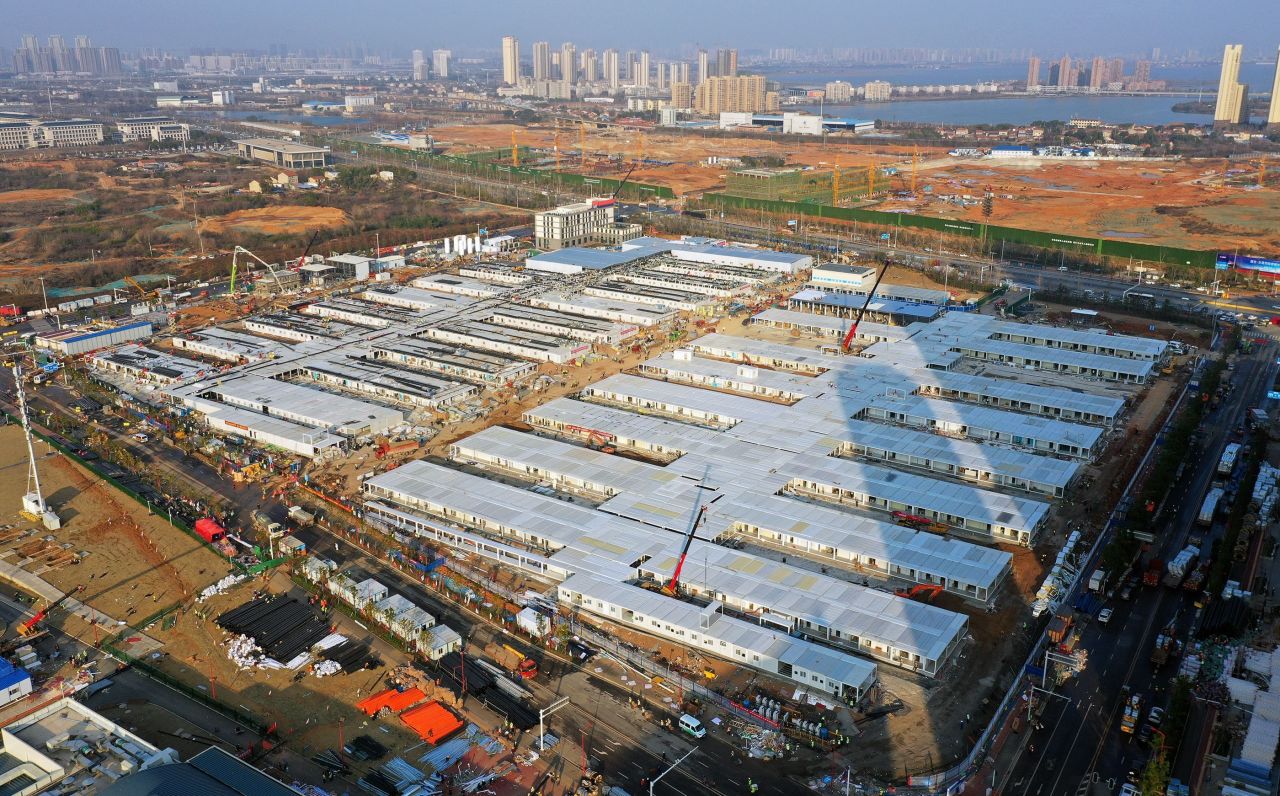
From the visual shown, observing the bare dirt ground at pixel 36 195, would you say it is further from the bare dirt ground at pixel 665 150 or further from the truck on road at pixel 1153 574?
the truck on road at pixel 1153 574

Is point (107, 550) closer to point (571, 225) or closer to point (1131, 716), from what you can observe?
point (1131, 716)

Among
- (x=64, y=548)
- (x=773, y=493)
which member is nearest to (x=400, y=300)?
(x=64, y=548)

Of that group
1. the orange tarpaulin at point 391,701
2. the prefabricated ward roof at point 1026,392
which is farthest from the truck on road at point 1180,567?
the orange tarpaulin at point 391,701

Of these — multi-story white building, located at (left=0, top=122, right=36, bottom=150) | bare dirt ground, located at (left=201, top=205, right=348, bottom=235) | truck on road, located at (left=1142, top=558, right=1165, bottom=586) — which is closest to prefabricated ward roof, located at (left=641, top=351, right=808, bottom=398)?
truck on road, located at (left=1142, top=558, right=1165, bottom=586)

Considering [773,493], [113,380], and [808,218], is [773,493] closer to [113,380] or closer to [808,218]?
[113,380]

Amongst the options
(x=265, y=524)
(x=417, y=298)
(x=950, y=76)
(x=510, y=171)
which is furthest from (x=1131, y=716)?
(x=950, y=76)

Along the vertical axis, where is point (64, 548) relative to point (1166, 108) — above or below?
below
